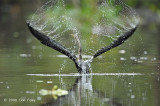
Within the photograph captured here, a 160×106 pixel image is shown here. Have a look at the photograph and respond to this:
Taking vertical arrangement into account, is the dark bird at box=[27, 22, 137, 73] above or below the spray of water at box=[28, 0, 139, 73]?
below

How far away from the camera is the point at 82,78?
34.9 feet

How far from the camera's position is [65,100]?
27.3ft

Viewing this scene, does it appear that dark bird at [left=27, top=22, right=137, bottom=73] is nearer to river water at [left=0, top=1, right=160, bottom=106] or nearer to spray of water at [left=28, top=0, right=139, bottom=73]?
spray of water at [left=28, top=0, right=139, bottom=73]

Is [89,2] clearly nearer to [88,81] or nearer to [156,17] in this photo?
[156,17]

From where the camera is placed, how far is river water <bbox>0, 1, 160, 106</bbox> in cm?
834

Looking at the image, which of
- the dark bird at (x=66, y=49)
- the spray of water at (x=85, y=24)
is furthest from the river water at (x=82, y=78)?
the spray of water at (x=85, y=24)

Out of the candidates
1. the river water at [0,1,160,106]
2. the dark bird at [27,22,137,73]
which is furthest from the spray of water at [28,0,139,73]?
the river water at [0,1,160,106]

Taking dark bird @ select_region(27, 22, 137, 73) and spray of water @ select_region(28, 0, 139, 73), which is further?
spray of water @ select_region(28, 0, 139, 73)

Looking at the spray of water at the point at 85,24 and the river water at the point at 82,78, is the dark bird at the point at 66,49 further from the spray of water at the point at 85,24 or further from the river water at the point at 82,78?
the river water at the point at 82,78

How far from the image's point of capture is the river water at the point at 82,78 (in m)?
8.34

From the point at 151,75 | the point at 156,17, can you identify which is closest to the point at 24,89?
the point at 151,75

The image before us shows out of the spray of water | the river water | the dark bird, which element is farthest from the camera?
the spray of water

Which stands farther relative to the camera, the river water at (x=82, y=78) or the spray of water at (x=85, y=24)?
the spray of water at (x=85, y=24)

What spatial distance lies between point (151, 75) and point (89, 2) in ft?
51.8
